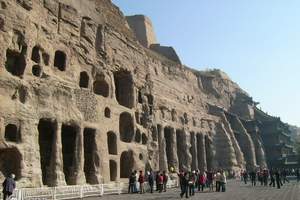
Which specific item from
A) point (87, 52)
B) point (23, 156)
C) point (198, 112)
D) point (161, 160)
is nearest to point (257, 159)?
point (198, 112)

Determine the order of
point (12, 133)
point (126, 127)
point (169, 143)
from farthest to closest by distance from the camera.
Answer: point (169, 143)
point (126, 127)
point (12, 133)

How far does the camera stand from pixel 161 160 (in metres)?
35.2

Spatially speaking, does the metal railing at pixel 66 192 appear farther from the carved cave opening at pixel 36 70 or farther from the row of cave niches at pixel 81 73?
the carved cave opening at pixel 36 70

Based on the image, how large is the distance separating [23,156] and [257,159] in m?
42.8

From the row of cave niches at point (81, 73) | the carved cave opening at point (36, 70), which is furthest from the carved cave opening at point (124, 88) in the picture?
the carved cave opening at point (36, 70)

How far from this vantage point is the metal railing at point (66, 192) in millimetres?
15445

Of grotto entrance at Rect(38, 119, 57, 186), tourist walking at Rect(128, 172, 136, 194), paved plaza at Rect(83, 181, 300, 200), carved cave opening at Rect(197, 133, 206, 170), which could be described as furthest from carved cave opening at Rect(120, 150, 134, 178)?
carved cave opening at Rect(197, 133, 206, 170)

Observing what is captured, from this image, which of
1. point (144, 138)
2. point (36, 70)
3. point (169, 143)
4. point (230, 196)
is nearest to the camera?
point (230, 196)

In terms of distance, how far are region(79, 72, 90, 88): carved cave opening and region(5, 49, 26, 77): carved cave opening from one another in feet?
18.3

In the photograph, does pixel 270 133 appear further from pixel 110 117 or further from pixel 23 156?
pixel 23 156

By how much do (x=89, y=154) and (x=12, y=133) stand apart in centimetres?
659

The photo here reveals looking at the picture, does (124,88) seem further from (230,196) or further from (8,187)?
(8,187)

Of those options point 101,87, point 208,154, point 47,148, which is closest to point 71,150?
point 47,148

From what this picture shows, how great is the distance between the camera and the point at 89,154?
25.0m
